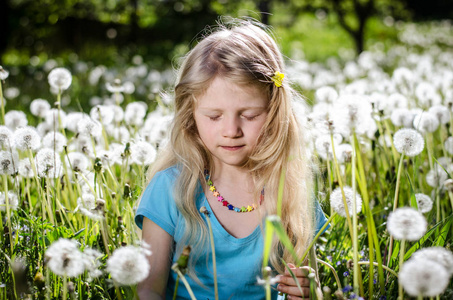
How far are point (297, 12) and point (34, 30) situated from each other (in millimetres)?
4146

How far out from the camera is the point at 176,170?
1959mm

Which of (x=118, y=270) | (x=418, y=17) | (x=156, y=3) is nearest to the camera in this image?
(x=118, y=270)

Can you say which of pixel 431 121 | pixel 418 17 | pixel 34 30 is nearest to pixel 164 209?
pixel 431 121

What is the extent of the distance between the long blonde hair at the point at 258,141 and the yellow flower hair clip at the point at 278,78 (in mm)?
14

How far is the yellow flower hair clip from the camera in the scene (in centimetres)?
183

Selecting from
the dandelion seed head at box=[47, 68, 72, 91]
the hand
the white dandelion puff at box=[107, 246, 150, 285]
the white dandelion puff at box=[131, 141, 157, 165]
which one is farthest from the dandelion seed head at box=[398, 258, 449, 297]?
the dandelion seed head at box=[47, 68, 72, 91]

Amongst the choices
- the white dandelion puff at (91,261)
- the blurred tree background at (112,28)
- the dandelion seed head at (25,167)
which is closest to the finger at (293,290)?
the white dandelion puff at (91,261)

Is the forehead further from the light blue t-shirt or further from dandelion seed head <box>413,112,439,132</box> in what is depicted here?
dandelion seed head <box>413,112,439,132</box>

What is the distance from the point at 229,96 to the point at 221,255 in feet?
1.82

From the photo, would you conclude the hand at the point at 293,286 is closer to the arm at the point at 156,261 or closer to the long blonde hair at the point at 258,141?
the long blonde hair at the point at 258,141

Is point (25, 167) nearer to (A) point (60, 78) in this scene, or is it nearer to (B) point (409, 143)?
(A) point (60, 78)

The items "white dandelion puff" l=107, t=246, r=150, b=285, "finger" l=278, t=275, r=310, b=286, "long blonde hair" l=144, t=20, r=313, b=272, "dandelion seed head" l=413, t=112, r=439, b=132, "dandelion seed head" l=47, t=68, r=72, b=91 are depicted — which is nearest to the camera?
"white dandelion puff" l=107, t=246, r=150, b=285

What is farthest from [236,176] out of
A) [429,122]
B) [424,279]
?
[429,122]

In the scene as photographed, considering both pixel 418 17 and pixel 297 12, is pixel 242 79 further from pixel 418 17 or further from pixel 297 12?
pixel 418 17
